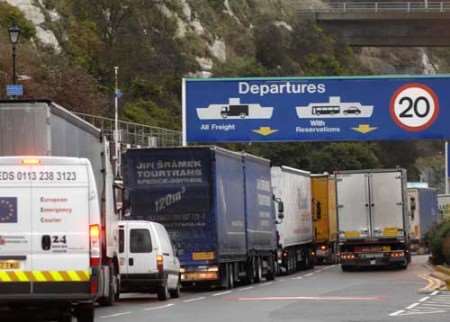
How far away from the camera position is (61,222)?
17.8 meters

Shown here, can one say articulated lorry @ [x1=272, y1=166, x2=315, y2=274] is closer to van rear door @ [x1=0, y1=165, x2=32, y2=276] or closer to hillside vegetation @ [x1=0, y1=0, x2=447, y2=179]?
hillside vegetation @ [x1=0, y1=0, x2=447, y2=179]

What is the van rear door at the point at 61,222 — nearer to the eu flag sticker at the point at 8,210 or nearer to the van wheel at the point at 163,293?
the eu flag sticker at the point at 8,210

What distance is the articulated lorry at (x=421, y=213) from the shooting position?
63.5 m

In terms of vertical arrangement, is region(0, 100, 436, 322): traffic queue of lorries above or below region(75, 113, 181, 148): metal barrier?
below

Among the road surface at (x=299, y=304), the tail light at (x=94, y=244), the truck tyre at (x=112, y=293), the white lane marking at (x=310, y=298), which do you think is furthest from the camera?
the white lane marking at (x=310, y=298)

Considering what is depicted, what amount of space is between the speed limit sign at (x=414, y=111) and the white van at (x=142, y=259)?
61.3ft

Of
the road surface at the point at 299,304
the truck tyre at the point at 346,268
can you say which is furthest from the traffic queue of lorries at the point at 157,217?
the road surface at the point at 299,304

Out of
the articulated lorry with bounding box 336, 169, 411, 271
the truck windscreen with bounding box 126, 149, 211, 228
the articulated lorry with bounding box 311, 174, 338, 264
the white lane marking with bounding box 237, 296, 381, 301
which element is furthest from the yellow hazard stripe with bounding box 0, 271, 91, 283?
the articulated lorry with bounding box 311, 174, 338, 264

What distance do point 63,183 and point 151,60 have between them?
7201 cm

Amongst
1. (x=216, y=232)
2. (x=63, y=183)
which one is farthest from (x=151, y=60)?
(x=63, y=183)

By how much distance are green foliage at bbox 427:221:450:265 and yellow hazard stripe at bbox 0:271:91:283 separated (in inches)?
1005

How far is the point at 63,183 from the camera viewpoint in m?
17.9

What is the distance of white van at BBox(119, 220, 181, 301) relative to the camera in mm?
28156

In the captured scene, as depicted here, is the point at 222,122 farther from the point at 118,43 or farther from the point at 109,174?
the point at 118,43
